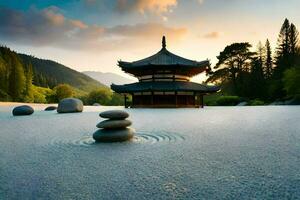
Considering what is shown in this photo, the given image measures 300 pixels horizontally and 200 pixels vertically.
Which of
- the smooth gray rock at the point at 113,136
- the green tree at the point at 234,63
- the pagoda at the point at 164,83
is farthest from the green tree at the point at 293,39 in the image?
the smooth gray rock at the point at 113,136

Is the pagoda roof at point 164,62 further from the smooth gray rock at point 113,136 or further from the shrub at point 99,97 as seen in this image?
the shrub at point 99,97

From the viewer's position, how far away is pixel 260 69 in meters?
51.8

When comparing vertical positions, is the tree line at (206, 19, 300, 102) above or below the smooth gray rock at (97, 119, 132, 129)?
above

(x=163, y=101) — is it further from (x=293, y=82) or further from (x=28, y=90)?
(x=28, y=90)

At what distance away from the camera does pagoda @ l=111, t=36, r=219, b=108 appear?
2678 cm

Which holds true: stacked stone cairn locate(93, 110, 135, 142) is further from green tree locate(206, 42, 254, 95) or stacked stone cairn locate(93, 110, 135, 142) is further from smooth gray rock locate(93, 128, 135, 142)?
green tree locate(206, 42, 254, 95)

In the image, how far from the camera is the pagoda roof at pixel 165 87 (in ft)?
85.8

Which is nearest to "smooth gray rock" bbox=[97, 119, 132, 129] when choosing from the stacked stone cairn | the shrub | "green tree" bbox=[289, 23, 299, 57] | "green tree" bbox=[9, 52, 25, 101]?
the stacked stone cairn

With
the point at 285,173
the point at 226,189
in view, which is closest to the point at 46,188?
the point at 226,189

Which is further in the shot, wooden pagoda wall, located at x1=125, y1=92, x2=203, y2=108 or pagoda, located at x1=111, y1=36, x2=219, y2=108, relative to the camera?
wooden pagoda wall, located at x1=125, y1=92, x2=203, y2=108

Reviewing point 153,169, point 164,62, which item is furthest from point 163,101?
point 153,169

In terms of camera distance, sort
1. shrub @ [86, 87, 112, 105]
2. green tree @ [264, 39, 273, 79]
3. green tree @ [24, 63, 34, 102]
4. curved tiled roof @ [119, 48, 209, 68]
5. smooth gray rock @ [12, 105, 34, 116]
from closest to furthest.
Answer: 1. smooth gray rock @ [12, 105, 34, 116]
2. curved tiled roof @ [119, 48, 209, 68]
3. green tree @ [264, 39, 273, 79]
4. green tree @ [24, 63, 34, 102]
5. shrub @ [86, 87, 112, 105]

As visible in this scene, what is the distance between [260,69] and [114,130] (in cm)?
5085

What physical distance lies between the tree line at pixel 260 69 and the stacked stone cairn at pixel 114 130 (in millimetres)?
40348
